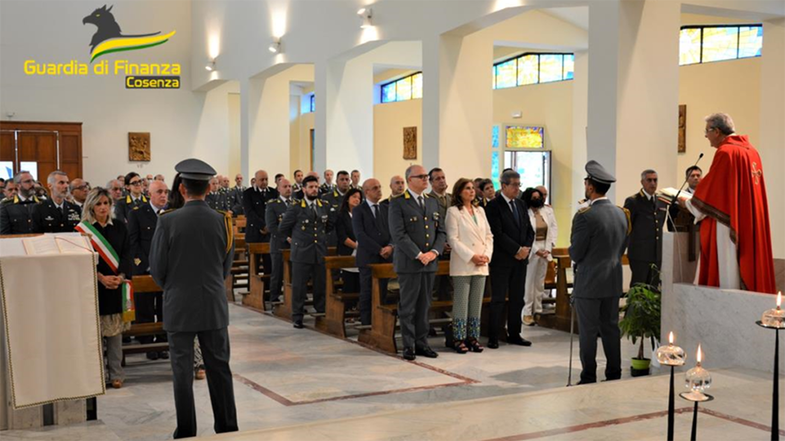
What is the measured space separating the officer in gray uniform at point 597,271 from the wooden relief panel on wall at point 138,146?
58.4 ft

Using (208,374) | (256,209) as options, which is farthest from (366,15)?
(208,374)

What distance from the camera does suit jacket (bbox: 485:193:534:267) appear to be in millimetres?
7402

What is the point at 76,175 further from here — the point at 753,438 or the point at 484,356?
the point at 753,438

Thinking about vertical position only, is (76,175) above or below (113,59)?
below

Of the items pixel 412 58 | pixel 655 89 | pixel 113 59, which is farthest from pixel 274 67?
pixel 655 89

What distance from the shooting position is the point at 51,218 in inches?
338

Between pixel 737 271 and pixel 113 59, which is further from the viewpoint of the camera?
pixel 113 59

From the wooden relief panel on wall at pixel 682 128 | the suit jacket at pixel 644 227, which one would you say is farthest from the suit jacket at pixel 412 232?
the wooden relief panel on wall at pixel 682 128

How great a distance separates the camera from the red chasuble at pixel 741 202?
16.8 feet

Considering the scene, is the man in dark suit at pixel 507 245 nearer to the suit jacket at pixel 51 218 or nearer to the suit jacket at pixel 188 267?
the suit jacket at pixel 188 267

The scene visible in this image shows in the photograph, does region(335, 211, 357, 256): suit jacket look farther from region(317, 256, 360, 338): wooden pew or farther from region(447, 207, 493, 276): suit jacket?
region(447, 207, 493, 276): suit jacket

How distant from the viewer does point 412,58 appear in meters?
16.0

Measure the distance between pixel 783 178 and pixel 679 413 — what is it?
692cm

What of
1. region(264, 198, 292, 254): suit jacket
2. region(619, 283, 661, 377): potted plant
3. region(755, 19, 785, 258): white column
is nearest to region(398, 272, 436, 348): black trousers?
region(619, 283, 661, 377): potted plant
